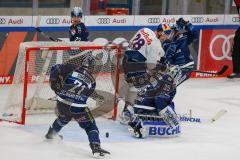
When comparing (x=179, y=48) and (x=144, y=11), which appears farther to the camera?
(x=144, y=11)

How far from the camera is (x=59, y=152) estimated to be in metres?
7.36

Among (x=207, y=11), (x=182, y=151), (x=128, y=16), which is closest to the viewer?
(x=182, y=151)

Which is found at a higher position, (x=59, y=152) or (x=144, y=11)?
(x=144, y=11)

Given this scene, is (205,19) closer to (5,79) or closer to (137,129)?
(5,79)

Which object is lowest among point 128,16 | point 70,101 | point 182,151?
point 182,151

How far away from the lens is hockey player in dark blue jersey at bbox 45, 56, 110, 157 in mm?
7195

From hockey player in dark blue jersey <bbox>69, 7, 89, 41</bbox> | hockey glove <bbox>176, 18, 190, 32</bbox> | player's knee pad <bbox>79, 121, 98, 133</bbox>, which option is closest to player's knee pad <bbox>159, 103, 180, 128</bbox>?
hockey glove <bbox>176, 18, 190, 32</bbox>

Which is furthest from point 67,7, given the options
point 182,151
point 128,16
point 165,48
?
point 182,151

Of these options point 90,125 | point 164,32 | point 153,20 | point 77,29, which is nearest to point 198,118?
point 164,32

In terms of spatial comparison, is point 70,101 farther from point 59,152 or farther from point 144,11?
point 144,11

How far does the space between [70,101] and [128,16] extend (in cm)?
454

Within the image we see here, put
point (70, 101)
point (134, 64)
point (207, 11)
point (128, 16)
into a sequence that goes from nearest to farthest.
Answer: point (70, 101), point (134, 64), point (128, 16), point (207, 11)

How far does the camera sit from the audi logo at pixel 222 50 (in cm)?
1236

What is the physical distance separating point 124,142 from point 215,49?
483cm
